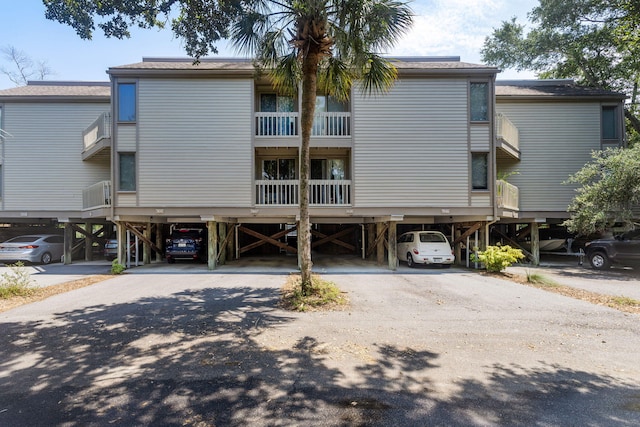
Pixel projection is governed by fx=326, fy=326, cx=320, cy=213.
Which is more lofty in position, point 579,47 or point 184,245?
point 579,47

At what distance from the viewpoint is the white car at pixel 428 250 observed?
12.6m

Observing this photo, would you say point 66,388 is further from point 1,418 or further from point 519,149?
point 519,149

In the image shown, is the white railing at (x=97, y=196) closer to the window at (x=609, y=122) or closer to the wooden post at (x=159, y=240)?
the wooden post at (x=159, y=240)

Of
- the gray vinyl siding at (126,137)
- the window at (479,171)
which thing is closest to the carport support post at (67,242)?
the gray vinyl siding at (126,137)

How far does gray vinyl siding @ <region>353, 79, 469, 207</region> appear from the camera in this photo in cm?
1215

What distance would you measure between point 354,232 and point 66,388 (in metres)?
16.1

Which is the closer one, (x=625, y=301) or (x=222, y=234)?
(x=625, y=301)

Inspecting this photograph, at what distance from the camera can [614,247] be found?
12.0 meters

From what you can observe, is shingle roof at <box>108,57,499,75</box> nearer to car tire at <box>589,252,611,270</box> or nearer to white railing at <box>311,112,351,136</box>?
white railing at <box>311,112,351,136</box>

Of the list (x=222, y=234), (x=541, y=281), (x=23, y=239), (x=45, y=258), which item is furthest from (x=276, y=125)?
(x=23, y=239)

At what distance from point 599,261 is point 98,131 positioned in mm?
20539

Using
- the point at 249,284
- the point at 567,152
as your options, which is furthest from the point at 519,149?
the point at 249,284

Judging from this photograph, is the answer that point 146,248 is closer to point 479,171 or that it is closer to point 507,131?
point 479,171

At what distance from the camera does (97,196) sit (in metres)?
13.2
